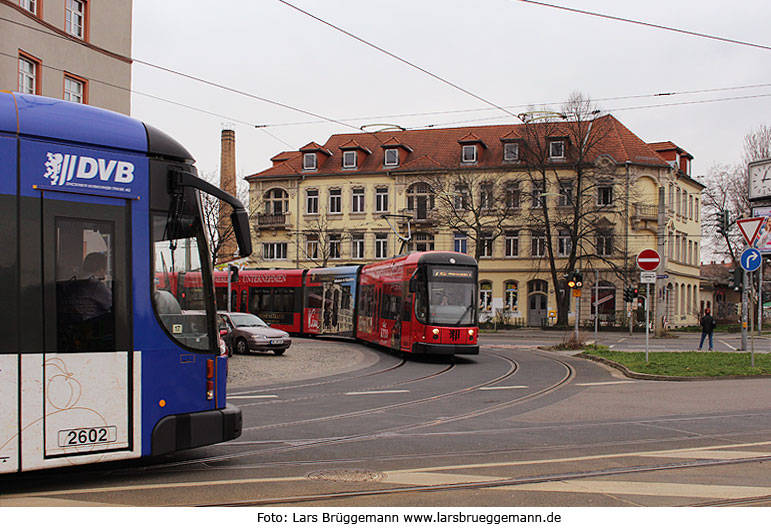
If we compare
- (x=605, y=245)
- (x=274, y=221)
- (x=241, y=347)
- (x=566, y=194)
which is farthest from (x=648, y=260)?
(x=274, y=221)

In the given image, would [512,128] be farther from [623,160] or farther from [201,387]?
[201,387]

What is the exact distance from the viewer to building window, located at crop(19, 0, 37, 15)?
2023cm

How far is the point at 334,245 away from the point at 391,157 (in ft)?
27.2

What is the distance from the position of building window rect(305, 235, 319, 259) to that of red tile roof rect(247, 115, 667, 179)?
5.26 m

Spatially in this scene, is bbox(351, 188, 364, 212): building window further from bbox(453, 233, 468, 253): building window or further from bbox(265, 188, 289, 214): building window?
bbox(453, 233, 468, 253): building window

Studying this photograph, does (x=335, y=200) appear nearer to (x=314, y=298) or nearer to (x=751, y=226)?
(x=314, y=298)

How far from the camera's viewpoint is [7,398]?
20.7 ft

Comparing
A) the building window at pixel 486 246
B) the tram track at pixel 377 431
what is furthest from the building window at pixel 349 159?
the tram track at pixel 377 431

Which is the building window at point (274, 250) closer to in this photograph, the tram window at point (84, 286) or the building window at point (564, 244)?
the building window at point (564, 244)

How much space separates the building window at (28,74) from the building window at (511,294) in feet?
143

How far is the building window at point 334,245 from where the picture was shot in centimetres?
6316

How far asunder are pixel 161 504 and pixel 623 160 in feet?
178

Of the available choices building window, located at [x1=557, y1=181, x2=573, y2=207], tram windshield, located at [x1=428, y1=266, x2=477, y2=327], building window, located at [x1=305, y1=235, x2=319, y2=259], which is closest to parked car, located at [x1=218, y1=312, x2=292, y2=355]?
tram windshield, located at [x1=428, y1=266, x2=477, y2=327]

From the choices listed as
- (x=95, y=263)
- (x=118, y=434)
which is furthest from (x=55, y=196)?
(x=118, y=434)
